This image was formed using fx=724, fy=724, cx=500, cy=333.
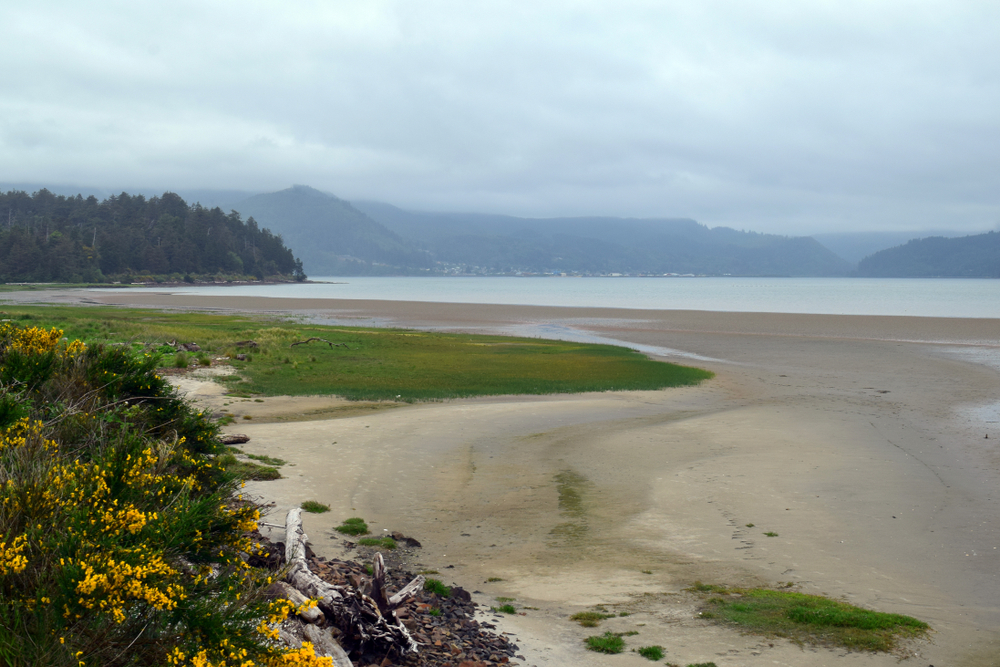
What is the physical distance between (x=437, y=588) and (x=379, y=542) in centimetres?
185

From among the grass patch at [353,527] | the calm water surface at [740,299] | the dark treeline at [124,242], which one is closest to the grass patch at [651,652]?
the grass patch at [353,527]

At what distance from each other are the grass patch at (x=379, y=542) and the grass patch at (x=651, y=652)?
12.5 feet

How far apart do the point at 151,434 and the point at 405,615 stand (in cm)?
341

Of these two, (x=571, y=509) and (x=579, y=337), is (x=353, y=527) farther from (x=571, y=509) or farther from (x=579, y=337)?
(x=579, y=337)

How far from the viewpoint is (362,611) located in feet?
19.5

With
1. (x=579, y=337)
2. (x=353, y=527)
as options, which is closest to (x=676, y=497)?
(x=353, y=527)

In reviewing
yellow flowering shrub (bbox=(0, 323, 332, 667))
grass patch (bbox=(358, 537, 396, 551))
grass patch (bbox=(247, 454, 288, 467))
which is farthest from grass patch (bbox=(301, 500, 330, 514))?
yellow flowering shrub (bbox=(0, 323, 332, 667))

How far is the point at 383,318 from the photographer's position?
58.9 metres

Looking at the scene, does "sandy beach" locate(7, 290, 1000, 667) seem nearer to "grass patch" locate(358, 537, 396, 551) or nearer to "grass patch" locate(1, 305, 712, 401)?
"grass patch" locate(358, 537, 396, 551)

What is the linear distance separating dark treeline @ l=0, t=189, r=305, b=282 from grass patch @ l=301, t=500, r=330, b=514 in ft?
468

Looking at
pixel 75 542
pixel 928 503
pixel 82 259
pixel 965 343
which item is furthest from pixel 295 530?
pixel 82 259

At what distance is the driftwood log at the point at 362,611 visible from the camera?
19.1 ft

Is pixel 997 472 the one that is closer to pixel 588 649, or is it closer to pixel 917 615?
pixel 917 615

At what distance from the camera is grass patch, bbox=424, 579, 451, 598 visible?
7555mm
